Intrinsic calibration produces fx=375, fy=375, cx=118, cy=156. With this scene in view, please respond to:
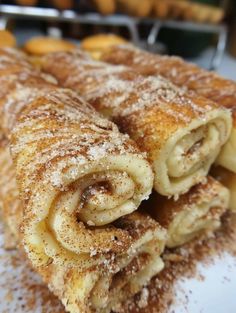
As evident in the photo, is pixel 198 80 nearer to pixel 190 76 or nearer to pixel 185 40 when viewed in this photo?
pixel 190 76

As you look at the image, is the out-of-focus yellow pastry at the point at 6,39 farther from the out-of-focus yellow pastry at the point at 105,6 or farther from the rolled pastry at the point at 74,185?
the rolled pastry at the point at 74,185

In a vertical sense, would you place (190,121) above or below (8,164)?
above

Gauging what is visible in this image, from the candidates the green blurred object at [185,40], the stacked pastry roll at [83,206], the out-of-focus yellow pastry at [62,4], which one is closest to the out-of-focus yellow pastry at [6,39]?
the out-of-focus yellow pastry at [62,4]

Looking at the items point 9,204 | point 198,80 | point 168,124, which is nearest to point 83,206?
point 168,124

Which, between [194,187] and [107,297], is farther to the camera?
[194,187]

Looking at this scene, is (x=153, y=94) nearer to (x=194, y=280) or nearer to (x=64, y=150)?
(x=64, y=150)

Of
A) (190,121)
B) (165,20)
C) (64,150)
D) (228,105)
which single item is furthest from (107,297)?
(165,20)

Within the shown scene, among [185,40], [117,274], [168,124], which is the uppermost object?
[168,124]
